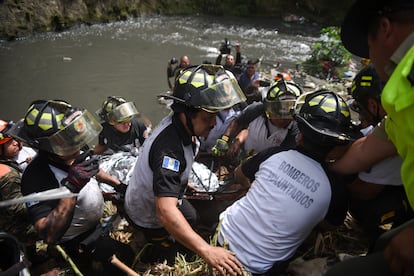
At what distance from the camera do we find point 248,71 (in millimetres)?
8336

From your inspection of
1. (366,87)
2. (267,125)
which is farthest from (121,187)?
(366,87)

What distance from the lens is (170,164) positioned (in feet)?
8.12

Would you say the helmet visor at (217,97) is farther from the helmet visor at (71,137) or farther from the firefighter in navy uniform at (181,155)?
the helmet visor at (71,137)

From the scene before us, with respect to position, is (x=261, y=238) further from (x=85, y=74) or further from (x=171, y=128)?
(x=85, y=74)

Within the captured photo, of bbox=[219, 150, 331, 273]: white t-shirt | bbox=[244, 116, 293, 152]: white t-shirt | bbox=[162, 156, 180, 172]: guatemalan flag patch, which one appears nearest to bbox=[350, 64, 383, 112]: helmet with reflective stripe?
bbox=[219, 150, 331, 273]: white t-shirt

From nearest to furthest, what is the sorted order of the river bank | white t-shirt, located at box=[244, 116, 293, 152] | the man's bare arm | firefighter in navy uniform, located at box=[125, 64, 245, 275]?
1. the man's bare arm
2. firefighter in navy uniform, located at box=[125, 64, 245, 275]
3. white t-shirt, located at box=[244, 116, 293, 152]
4. the river bank

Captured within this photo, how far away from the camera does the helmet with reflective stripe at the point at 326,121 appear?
224cm

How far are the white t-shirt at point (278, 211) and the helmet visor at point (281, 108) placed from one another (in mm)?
1477

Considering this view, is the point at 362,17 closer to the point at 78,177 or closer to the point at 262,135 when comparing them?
the point at 78,177

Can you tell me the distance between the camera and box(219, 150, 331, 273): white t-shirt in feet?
7.18

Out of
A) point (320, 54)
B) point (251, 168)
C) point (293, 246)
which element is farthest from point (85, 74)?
point (293, 246)

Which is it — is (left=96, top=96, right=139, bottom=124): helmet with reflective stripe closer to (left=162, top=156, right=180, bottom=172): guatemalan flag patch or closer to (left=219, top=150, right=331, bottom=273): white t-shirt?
(left=162, top=156, right=180, bottom=172): guatemalan flag patch

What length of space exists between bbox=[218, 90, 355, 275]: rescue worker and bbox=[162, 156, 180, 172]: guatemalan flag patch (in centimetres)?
61

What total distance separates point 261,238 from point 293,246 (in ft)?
0.93
